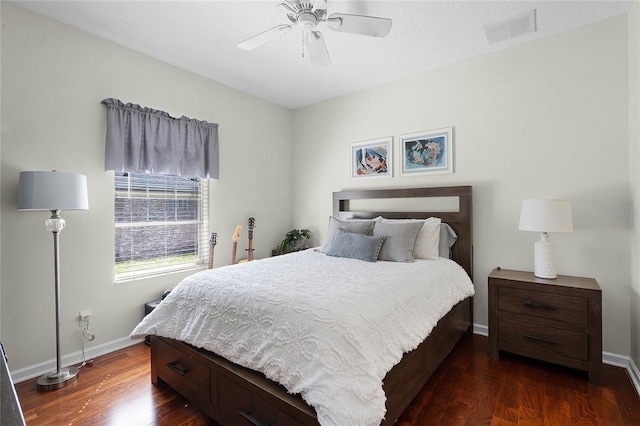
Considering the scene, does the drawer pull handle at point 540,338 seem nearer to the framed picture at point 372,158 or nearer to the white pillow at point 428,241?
the white pillow at point 428,241

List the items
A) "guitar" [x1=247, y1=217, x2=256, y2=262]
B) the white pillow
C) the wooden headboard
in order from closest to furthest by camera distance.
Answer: the white pillow, the wooden headboard, "guitar" [x1=247, y1=217, x2=256, y2=262]

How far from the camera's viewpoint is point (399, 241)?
109 inches

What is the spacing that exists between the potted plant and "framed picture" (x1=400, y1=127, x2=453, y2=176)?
5.14 feet

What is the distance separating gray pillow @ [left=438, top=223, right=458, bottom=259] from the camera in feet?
9.75

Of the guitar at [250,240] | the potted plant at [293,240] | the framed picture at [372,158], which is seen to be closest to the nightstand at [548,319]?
the framed picture at [372,158]

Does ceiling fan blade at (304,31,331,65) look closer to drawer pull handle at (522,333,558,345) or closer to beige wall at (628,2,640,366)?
beige wall at (628,2,640,366)

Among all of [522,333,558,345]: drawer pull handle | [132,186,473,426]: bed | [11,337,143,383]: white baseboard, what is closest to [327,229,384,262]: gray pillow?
[132,186,473,426]: bed

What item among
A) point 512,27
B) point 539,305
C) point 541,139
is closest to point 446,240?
point 539,305

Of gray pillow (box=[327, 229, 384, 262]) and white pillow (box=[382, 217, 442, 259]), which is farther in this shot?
white pillow (box=[382, 217, 442, 259])

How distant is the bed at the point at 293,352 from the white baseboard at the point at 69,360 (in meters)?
0.88

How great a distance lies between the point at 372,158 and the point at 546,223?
1.92 m

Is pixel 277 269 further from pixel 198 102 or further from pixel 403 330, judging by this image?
pixel 198 102

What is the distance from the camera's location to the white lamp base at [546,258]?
2.40 meters

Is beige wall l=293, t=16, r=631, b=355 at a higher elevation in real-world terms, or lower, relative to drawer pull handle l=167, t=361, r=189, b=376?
higher
